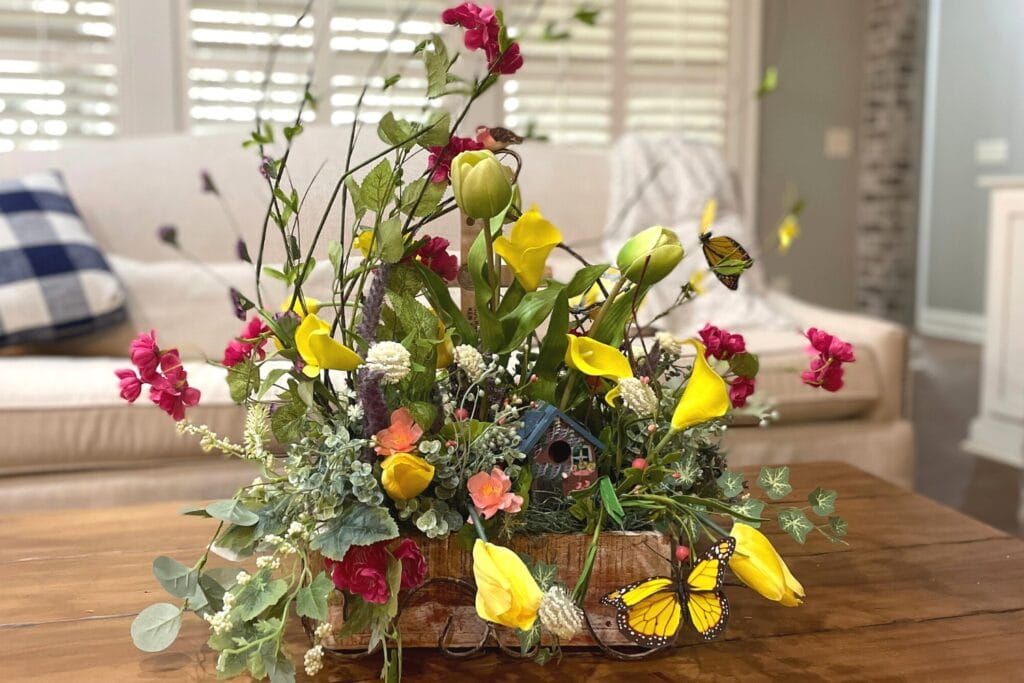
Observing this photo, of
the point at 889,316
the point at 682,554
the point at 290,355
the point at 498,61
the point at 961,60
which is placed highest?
the point at 961,60

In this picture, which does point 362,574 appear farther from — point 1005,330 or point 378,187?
point 1005,330

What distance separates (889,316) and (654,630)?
479 cm

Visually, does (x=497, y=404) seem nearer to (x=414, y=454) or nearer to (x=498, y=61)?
(x=414, y=454)

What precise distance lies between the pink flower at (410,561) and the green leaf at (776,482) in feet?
0.82

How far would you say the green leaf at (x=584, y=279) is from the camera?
66 centimetres

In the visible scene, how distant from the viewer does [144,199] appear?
7.53 ft

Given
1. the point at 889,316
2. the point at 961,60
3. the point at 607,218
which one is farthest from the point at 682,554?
the point at 961,60

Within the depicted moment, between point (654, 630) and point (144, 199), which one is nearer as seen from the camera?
point (654, 630)

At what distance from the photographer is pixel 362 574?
606mm

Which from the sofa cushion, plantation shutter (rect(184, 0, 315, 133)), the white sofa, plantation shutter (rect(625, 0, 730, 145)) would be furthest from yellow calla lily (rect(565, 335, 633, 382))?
plantation shutter (rect(625, 0, 730, 145))

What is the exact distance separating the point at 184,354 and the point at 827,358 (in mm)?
1514

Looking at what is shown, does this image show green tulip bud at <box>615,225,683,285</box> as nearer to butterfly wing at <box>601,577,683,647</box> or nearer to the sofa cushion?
butterfly wing at <box>601,577,683,647</box>

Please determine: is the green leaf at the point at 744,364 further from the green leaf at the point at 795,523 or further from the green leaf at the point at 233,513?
the green leaf at the point at 233,513

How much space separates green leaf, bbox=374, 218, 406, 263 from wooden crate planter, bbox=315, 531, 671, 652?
0.21 meters
